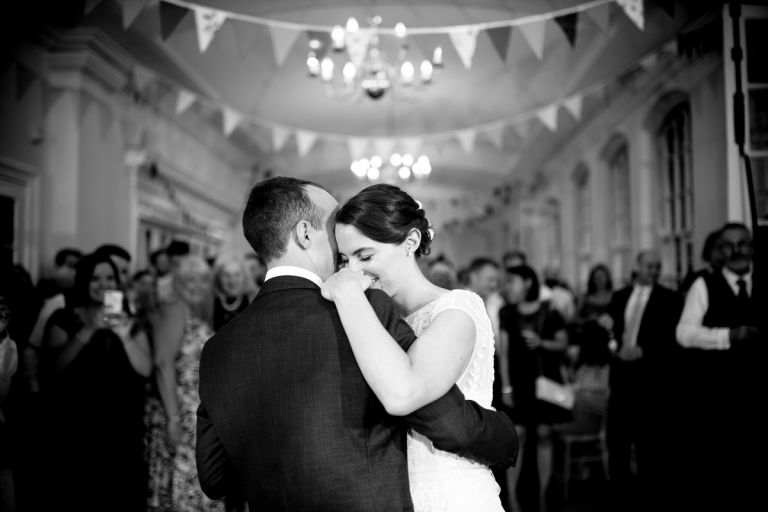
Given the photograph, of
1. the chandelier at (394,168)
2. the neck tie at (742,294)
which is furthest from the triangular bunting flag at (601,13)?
the chandelier at (394,168)

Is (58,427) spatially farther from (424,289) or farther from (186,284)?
(424,289)

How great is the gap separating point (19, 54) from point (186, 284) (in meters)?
3.38

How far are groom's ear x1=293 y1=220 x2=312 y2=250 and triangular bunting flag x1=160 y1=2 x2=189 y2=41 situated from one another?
4.25 meters

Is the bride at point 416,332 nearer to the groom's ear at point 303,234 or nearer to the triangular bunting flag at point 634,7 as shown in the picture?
the groom's ear at point 303,234

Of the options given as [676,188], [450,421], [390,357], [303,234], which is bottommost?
[450,421]

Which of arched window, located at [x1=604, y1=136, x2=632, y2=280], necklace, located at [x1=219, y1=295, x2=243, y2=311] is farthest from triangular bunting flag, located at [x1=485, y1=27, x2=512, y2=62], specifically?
arched window, located at [x1=604, y1=136, x2=632, y2=280]

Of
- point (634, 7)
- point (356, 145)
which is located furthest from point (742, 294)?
point (356, 145)

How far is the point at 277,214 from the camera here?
4.38 feet

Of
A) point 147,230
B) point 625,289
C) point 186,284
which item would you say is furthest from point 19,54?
point 625,289

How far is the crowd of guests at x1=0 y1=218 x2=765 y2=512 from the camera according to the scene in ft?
9.43

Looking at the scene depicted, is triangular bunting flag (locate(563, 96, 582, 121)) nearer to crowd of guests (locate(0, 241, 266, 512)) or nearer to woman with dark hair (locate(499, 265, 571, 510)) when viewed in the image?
woman with dark hair (locate(499, 265, 571, 510))

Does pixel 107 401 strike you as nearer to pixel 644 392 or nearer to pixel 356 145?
pixel 644 392

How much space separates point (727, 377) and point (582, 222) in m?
7.45

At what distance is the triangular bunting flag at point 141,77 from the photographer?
665 centimetres
